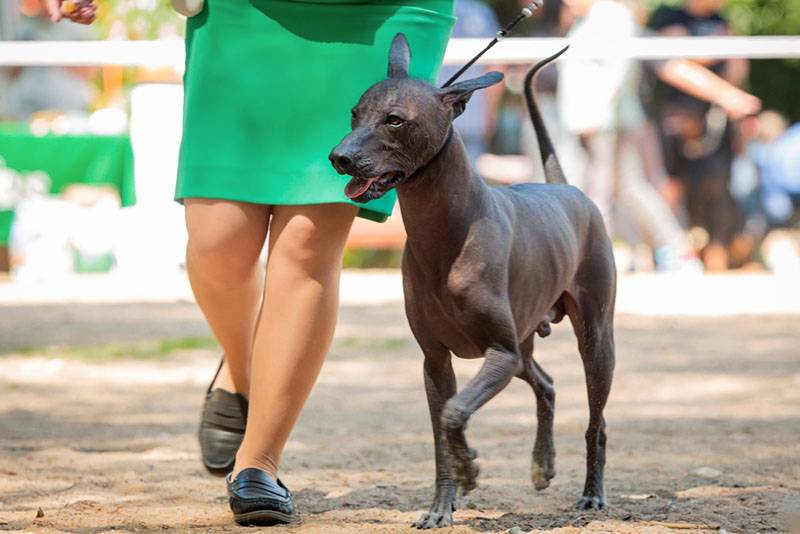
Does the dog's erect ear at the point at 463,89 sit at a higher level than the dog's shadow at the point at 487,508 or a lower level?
higher

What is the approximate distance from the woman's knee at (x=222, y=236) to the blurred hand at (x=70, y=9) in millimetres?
648

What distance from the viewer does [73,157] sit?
421 inches

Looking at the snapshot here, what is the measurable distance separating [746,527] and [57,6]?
2399mm

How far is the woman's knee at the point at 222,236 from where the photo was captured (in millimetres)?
3680

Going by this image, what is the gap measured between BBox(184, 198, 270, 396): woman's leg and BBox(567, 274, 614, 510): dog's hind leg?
950mm

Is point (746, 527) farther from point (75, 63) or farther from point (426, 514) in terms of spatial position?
point (75, 63)

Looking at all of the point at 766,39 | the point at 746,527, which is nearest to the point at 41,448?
the point at 746,527

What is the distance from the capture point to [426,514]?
12.2 feet

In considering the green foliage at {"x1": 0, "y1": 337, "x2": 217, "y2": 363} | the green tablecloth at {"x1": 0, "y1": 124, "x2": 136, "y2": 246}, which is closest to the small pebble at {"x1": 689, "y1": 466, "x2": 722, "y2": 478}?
the green foliage at {"x1": 0, "y1": 337, "x2": 217, "y2": 363}

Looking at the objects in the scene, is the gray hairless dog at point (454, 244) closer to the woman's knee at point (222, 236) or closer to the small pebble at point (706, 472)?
the woman's knee at point (222, 236)

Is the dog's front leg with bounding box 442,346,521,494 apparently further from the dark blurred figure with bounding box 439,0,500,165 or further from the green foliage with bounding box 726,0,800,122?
the green foliage with bounding box 726,0,800,122

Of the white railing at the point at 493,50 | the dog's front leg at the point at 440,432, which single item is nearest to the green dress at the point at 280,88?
the dog's front leg at the point at 440,432

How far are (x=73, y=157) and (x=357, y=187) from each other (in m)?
7.85

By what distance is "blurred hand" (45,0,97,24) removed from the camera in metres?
3.85
